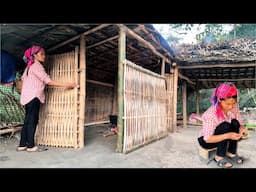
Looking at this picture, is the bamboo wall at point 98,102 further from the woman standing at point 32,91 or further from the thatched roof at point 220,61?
the woman standing at point 32,91

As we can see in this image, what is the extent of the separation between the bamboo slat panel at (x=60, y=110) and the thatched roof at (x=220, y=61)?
3.64m

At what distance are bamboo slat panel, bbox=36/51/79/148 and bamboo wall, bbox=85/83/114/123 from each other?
368 centimetres

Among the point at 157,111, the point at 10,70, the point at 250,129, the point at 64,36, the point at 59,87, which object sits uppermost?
the point at 64,36

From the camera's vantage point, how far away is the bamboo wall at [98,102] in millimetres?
8343

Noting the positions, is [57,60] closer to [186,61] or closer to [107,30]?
[107,30]

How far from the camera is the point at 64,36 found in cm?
433

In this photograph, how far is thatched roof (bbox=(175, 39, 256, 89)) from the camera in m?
6.95

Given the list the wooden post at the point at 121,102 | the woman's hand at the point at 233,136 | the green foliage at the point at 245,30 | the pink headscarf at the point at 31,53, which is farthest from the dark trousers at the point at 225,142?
the green foliage at the point at 245,30

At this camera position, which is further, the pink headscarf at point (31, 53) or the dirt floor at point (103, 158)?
the pink headscarf at point (31, 53)

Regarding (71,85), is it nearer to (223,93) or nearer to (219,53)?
(223,93)

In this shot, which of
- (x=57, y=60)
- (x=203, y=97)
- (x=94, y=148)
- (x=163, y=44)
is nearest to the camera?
(x=94, y=148)

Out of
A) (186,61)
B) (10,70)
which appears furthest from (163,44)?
(10,70)
